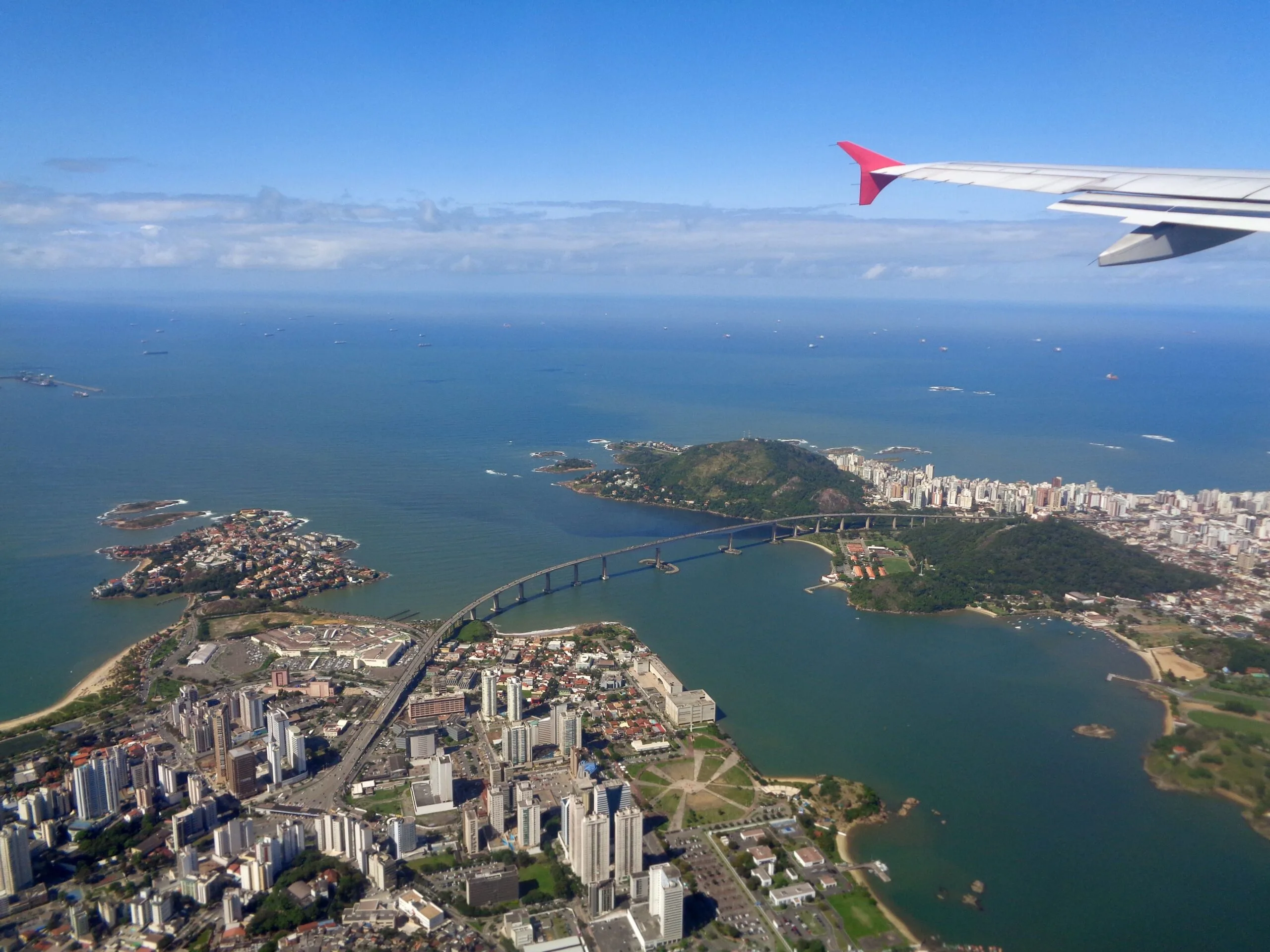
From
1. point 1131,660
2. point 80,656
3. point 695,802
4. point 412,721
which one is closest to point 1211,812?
point 1131,660

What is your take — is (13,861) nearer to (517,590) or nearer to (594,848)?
(594,848)

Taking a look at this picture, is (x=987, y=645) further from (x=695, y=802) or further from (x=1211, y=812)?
(x=695, y=802)

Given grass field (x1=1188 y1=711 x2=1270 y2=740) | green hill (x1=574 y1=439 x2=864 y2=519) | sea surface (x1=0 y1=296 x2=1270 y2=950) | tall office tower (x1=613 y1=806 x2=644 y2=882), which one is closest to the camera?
tall office tower (x1=613 y1=806 x2=644 y2=882)

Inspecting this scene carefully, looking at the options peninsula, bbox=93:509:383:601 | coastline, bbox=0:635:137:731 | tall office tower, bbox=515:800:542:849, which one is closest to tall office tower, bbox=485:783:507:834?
tall office tower, bbox=515:800:542:849

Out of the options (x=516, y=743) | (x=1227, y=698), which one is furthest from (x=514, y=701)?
(x=1227, y=698)

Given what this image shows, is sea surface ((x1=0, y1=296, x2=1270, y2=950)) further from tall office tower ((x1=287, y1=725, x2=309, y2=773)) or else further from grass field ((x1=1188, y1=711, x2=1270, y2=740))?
tall office tower ((x1=287, y1=725, x2=309, y2=773))

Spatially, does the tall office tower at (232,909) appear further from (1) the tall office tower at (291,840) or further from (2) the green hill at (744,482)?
(2) the green hill at (744,482)

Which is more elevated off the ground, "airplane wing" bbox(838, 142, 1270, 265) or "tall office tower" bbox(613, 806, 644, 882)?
"airplane wing" bbox(838, 142, 1270, 265)

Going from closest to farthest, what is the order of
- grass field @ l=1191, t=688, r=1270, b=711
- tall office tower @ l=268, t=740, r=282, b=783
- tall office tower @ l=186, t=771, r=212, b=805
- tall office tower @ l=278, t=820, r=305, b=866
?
tall office tower @ l=278, t=820, r=305, b=866, tall office tower @ l=186, t=771, r=212, b=805, tall office tower @ l=268, t=740, r=282, b=783, grass field @ l=1191, t=688, r=1270, b=711
